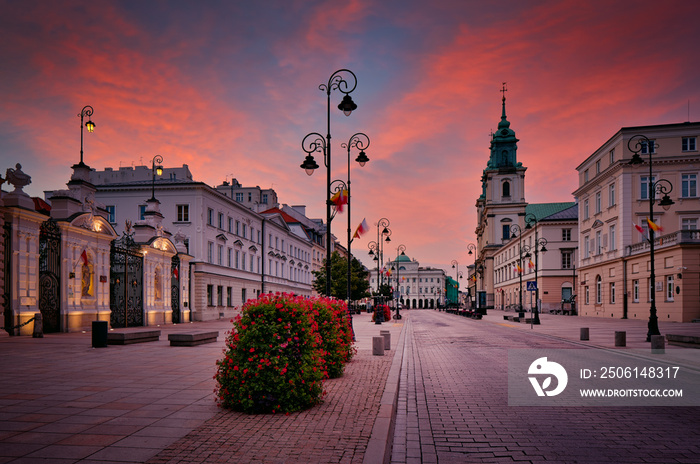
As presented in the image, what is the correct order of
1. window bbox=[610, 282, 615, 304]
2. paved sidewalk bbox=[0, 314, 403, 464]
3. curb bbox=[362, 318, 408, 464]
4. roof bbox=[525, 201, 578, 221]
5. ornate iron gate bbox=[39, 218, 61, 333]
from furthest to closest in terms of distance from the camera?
roof bbox=[525, 201, 578, 221] → window bbox=[610, 282, 615, 304] → ornate iron gate bbox=[39, 218, 61, 333] → paved sidewalk bbox=[0, 314, 403, 464] → curb bbox=[362, 318, 408, 464]

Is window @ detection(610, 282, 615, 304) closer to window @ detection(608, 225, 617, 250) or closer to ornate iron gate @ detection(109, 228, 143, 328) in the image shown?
window @ detection(608, 225, 617, 250)

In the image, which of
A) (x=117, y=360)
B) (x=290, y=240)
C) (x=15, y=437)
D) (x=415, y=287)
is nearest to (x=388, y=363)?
(x=117, y=360)

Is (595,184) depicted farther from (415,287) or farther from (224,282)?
(415,287)

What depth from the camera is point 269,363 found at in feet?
24.0

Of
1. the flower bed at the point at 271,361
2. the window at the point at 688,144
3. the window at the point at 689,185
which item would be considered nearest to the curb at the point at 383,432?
the flower bed at the point at 271,361

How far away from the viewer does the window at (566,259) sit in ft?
234

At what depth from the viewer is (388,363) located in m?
13.7

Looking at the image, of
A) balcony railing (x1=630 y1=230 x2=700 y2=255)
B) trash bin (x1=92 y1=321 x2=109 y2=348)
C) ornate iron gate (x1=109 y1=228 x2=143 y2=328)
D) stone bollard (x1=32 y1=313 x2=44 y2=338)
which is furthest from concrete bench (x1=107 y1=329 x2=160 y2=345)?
balcony railing (x1=630 y1=230 x2=700 y2=255)

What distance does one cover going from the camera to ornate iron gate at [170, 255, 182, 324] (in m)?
36.0

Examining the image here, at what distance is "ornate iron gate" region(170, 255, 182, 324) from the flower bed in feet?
97.4

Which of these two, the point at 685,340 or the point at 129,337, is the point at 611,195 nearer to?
the point at 685,340

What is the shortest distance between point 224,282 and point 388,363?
3508cm

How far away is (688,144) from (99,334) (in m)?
47.1

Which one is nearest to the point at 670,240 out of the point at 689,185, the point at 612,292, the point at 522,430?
the point at 689,185
